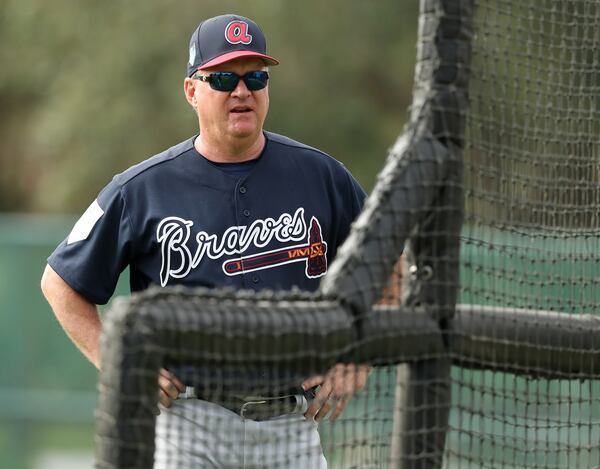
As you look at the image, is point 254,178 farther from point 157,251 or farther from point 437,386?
point 437,386

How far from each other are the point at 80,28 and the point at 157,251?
16019 mm

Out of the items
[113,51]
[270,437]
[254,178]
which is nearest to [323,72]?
[113,51]

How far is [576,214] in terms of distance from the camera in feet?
Answer: 10.5

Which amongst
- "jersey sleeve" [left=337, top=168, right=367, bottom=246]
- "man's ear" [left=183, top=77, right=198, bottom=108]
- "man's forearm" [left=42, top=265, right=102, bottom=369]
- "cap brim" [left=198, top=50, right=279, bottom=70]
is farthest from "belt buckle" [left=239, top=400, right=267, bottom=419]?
"man's ear" [left=183, top=77, right=198, bottom=108]

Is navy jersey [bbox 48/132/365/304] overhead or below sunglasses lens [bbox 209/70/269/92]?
below

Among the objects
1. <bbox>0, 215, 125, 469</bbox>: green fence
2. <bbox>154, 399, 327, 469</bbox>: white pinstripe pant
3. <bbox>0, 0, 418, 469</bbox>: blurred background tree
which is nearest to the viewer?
<bbox>154, 399, 327, 469</bbox>: white pinstripe pant

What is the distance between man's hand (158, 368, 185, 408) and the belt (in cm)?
6

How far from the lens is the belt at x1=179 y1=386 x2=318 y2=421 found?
10.8ft

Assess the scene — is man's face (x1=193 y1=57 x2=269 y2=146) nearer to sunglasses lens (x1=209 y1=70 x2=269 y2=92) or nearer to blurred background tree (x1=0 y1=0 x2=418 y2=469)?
sunglasses lens (x1=209 y1=70 x2=269 y2=92)

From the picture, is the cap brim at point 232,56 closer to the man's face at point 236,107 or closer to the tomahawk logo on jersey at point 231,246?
the man's face at point 236,107

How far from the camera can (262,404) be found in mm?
3494

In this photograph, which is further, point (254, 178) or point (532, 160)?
point (254, 178)

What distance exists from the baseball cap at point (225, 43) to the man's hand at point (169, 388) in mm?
1213

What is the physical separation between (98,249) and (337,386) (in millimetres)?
1276
